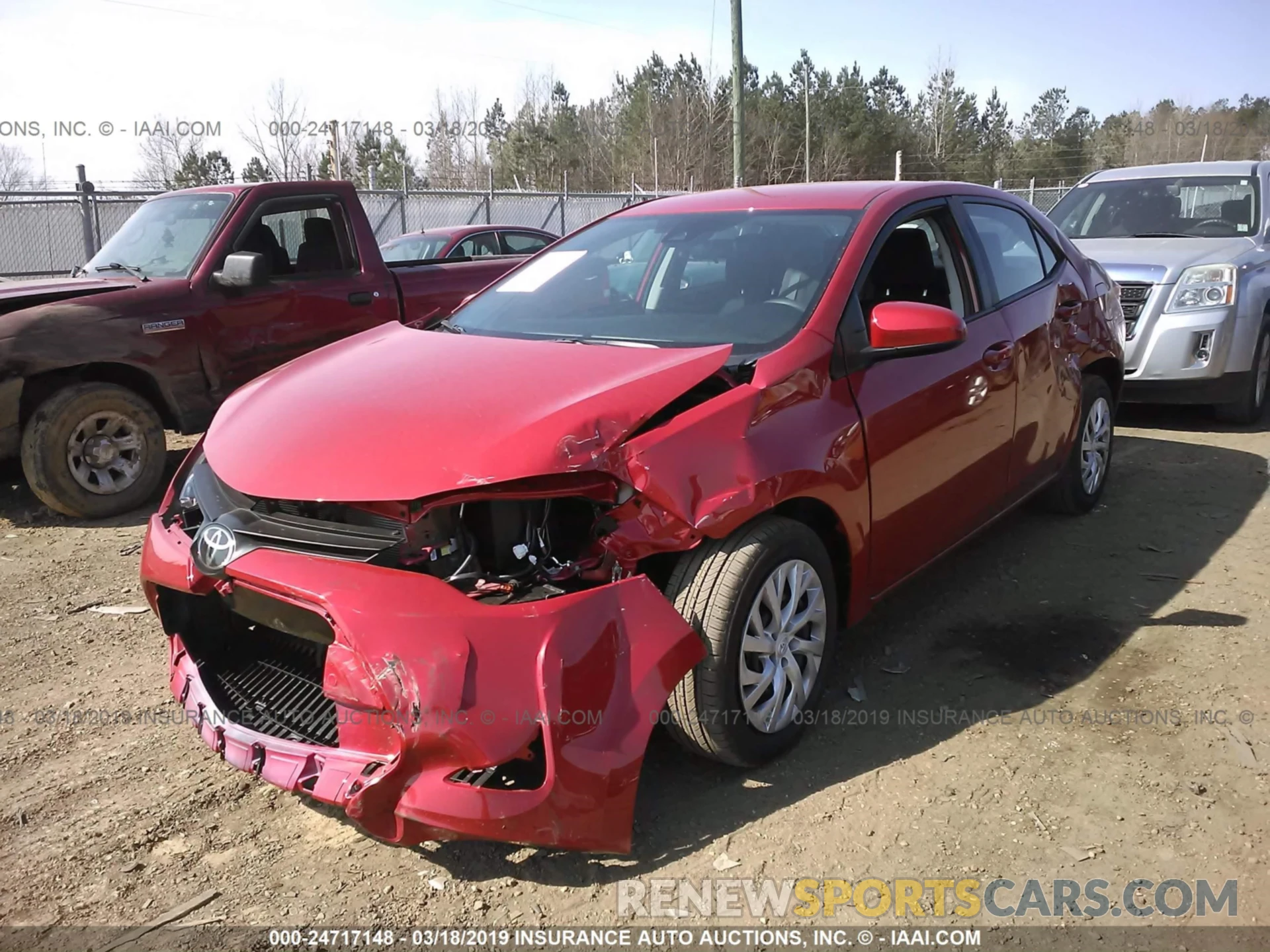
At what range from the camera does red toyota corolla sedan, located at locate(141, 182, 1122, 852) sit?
240 centimetres

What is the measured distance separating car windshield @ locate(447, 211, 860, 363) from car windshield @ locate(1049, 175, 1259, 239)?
573cm

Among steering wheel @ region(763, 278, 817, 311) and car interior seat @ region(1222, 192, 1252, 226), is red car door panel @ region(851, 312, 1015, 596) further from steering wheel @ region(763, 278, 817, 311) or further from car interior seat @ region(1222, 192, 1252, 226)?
car interior seat @ region(1222, 192, 1252, 226)

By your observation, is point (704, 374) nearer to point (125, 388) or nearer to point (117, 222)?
point (125, 388)

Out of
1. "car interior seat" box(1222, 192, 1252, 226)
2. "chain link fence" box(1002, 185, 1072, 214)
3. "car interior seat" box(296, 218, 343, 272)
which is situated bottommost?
"car interior seat" box(296, 218, 343, 272)

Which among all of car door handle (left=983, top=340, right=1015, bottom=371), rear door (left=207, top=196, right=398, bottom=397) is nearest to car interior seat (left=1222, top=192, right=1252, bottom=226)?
car door handle (left=983, top=340, right=1015, bottom=371)

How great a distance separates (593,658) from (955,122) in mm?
62089

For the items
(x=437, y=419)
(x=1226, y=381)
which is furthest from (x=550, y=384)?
(x=1226, y=381)

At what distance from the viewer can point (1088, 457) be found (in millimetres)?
5258

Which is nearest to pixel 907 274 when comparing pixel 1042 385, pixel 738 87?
pixel 1042 385

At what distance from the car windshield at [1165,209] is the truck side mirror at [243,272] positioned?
647 cm

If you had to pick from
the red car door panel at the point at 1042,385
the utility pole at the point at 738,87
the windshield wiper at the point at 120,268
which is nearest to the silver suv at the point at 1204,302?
the red car door panel at the point at 1042,385

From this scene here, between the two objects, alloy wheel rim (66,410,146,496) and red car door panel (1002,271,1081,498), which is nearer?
red car door panel (1002,271,1081,498)

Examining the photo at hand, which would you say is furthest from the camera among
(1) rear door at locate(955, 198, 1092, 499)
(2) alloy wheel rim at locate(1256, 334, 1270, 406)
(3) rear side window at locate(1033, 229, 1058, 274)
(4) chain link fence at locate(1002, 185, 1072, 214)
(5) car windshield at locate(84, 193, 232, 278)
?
(4) chain link fence at locate(1002, 185, 1072, 214)

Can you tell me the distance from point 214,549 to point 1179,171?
8.62 metres
